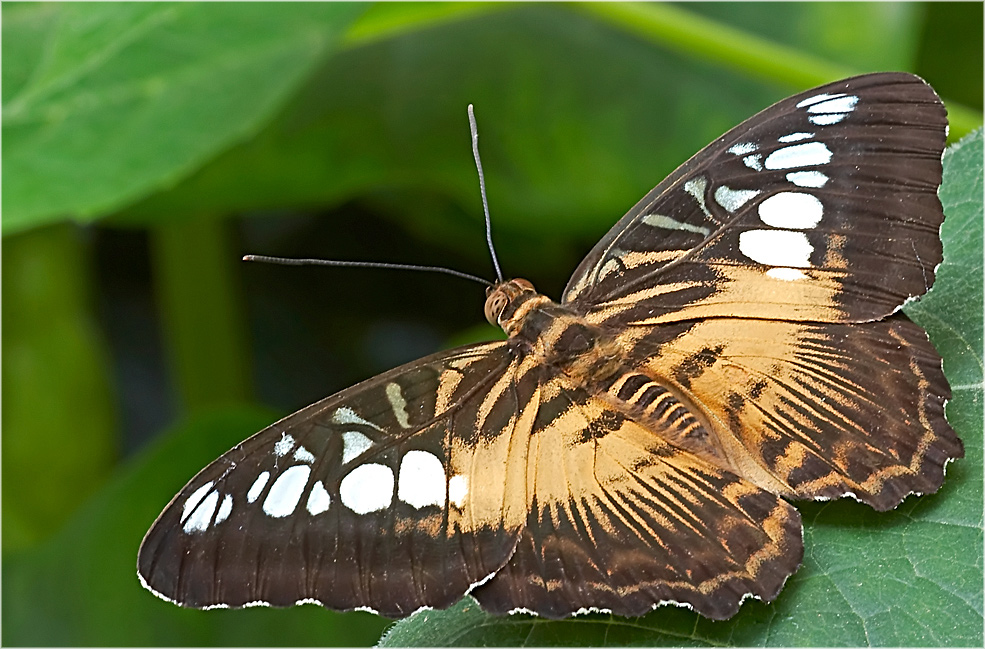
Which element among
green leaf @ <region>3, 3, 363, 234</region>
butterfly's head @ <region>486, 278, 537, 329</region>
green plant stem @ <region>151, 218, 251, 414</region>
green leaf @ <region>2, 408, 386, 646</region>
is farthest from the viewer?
green plant stem @ <region>151, 218, 251, 414</region>

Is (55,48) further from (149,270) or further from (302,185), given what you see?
(149,270)

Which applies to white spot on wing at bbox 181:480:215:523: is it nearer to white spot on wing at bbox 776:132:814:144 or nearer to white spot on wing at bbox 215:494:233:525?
white spot on wing at bbox 215:494:233:525

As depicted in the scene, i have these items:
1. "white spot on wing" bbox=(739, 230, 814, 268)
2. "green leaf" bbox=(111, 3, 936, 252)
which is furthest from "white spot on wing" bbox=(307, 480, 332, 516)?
"green leaf" bbox=(111, 3, 936, 252)

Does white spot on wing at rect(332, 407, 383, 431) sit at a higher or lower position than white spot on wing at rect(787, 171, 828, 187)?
lower

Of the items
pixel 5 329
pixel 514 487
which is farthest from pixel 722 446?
pixel 5 329

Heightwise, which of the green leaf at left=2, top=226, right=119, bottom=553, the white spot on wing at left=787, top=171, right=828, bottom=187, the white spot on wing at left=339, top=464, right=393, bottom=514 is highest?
the white spot on wing at left=787, top=171, right=828, bottom=187

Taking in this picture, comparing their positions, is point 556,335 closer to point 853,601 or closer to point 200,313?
point 853,601

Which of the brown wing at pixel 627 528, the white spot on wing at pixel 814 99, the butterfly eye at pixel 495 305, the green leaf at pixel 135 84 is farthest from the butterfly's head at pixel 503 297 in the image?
the green leaf at pixel 135 84

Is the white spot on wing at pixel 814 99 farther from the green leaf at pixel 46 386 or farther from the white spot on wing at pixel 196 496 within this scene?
the green leaf at pixel 46 386
